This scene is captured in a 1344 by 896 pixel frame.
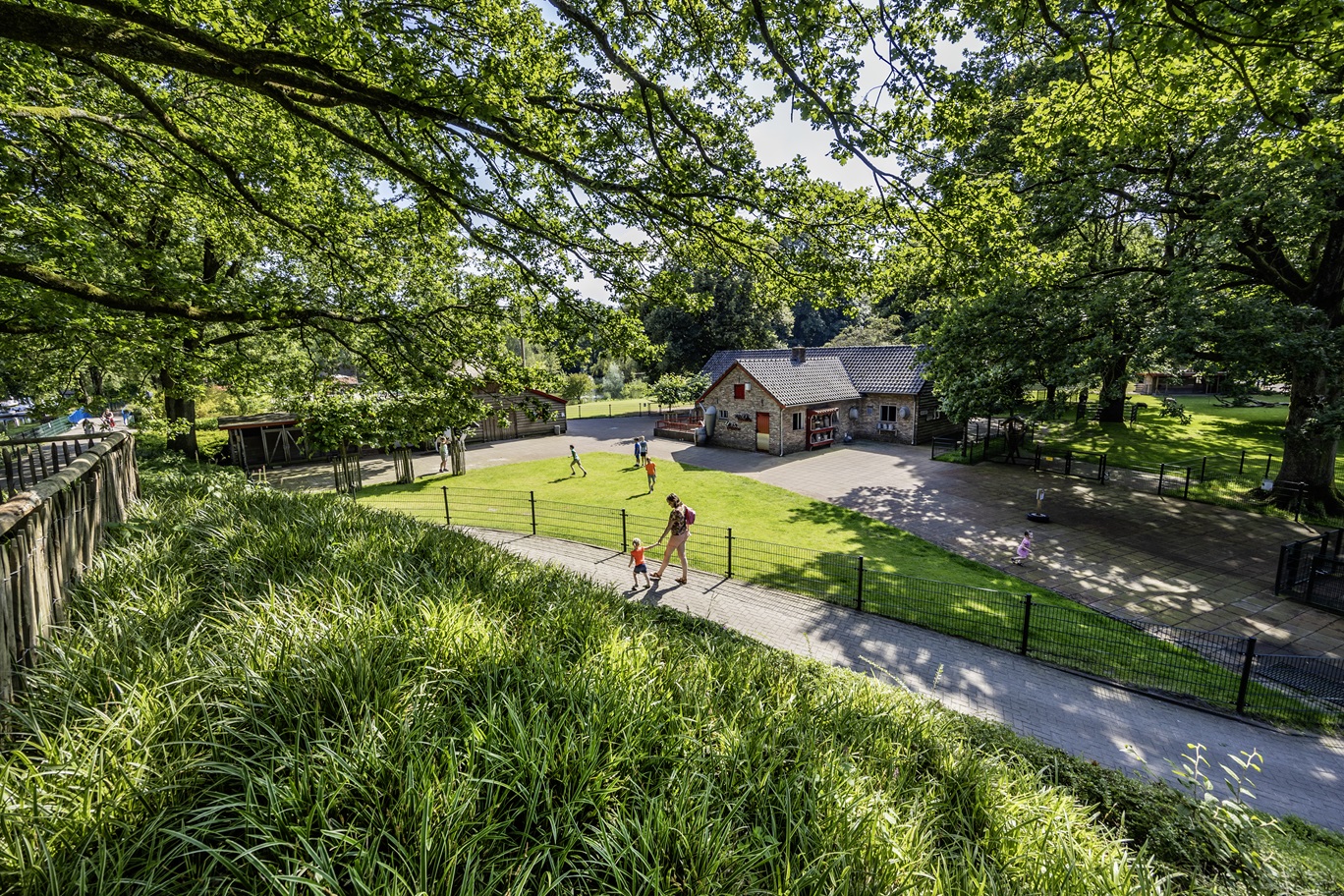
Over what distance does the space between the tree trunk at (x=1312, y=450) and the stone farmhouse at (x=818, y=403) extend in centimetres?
1237

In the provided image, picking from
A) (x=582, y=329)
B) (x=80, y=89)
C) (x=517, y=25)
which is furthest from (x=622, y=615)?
(x=80, y=89)

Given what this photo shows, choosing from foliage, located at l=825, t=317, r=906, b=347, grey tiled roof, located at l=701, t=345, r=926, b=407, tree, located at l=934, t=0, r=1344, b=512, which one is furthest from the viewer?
foliage, located at l=825, t=317, r=906, b=347

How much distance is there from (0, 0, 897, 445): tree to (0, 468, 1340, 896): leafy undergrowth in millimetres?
4470

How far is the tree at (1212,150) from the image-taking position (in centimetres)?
496

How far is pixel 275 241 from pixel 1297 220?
22250 mm

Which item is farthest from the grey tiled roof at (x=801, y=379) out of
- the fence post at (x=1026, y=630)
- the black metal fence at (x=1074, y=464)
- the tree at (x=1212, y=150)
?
the fence post at (x=1026, y=630)

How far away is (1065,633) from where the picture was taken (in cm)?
865

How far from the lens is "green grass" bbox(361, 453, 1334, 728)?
7902 millimetres

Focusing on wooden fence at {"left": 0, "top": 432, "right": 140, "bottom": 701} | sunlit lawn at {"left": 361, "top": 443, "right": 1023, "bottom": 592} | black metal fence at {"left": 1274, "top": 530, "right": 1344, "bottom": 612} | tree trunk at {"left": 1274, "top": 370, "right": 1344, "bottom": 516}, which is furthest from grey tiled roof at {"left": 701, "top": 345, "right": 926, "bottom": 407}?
wooden fence at {"left": 0, "top": 432, "right": 140, "bottom": 701}

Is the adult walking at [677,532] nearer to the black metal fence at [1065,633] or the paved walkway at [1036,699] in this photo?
the paved walkway at [1036,699]

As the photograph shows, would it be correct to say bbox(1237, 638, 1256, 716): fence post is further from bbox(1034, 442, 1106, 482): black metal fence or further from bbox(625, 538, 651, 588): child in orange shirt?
bbox(1034, 442, 1106, 482): black metal fence

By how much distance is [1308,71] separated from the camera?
6625mm

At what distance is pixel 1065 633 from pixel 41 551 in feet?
41.1

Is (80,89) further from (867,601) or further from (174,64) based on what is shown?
(867,601)
